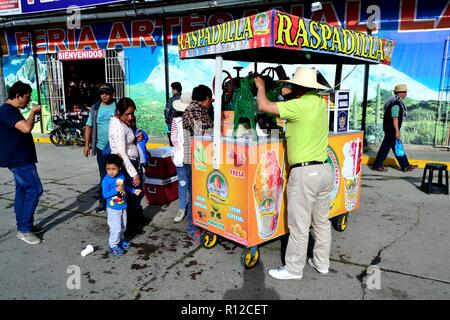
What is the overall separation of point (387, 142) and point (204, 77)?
622 centimetres

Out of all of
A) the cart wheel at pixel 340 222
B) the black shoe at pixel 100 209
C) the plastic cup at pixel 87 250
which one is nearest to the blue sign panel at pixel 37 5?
the black shoe at pixel 100 209

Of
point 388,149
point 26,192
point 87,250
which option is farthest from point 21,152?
point 388,149

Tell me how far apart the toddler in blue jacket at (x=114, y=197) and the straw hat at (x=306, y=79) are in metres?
2.12

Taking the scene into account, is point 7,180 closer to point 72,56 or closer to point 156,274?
point 156,274

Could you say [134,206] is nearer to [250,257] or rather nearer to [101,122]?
[101,122]

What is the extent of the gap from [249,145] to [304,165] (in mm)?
549

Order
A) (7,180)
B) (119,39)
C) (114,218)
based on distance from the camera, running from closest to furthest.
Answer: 1. (114,218)
2. (7,180)
3. (119,39)

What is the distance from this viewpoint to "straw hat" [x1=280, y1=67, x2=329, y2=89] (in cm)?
335

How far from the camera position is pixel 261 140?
143 inches

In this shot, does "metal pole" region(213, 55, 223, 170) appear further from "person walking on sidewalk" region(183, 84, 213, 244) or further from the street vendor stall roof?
"person walking on sidewalk" region(183, 84, 213, 244)

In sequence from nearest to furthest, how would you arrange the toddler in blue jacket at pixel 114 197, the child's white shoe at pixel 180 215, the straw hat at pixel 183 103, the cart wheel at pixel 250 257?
the cart wheel at pixel 250 257 < the toddler in blue jacket at pixel 114 197 < the straw hat at pixel 183 103 < the child's white shoe at pixel 180 215

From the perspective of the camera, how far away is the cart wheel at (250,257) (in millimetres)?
3801

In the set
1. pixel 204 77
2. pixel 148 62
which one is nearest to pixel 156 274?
pixel 204 77

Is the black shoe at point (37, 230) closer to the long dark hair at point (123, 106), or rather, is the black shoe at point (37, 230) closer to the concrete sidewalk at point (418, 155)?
the long dark hair at point (123, 106)
